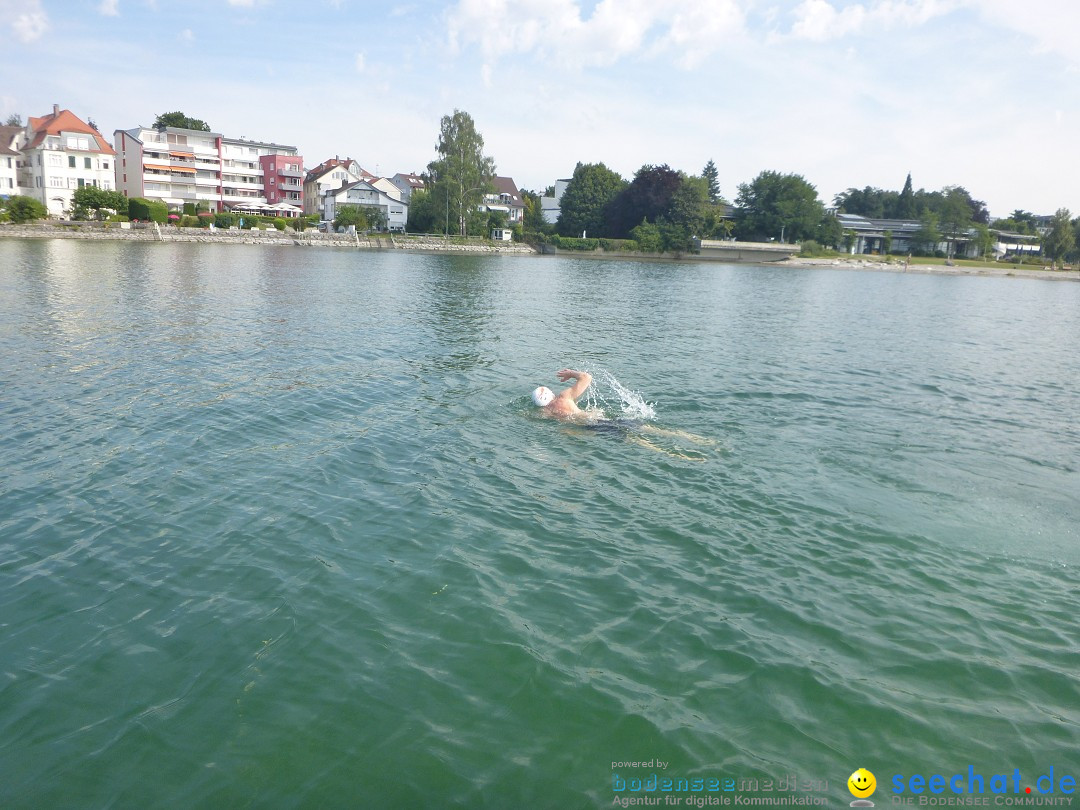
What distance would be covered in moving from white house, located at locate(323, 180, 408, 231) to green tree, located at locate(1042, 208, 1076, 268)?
120m

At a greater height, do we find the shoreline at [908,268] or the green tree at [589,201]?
the green tree at [589,201]

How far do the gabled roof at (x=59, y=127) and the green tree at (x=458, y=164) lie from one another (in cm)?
4754

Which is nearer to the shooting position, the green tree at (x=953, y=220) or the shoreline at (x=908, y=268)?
the shoreline at (x=908, y=268)

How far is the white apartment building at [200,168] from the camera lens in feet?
349

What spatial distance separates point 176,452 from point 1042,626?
1383cm

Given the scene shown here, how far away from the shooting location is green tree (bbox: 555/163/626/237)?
414 feet

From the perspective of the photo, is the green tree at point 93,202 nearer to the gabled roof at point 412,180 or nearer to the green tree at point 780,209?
the gabled roof at point 412,180

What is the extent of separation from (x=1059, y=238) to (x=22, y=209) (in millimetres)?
160312

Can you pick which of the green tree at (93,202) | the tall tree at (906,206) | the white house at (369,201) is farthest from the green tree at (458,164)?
the tall tree at (906,206)

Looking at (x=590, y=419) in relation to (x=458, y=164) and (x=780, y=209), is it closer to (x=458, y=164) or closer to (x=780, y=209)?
(x=458, y=164)

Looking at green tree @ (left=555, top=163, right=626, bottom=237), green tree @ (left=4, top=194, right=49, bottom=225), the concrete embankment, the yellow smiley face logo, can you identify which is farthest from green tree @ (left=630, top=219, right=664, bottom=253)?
the yellow smiley face logo

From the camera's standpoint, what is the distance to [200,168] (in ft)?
367

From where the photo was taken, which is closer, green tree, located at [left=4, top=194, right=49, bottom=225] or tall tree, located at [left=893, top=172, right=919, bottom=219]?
green tree, located at [left=4, top=194, right=49, bottom=225]

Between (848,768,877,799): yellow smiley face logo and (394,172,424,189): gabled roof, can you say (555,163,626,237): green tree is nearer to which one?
(394,172,424,189): gabled roof
